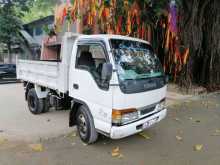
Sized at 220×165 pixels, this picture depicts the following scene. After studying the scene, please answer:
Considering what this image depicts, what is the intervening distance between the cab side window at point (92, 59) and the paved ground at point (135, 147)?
3.98ft

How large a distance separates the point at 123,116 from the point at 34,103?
323 cm

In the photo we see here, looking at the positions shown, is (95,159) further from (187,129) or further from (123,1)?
(123,1)

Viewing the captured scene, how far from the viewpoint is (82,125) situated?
382cm

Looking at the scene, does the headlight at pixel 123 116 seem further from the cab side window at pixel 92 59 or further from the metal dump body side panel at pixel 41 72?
the metal dump body side panel at pixel 41 72

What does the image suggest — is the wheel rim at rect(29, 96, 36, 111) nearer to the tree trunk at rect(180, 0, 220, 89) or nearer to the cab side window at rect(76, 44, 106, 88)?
the cab side window at rect(76, 44, 106, 88)

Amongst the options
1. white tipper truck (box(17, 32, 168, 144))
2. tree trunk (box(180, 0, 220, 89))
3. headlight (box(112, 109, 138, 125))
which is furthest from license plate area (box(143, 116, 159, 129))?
tree trunk (box(180, 0, 220, 89))

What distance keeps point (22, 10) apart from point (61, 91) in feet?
54.8

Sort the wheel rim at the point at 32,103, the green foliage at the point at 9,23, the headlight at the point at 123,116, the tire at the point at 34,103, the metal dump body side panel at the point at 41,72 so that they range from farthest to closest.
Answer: the green foliage at the point at 9,23 → the wheel rim at the point at 32,103 → the tire at the point at 34,103 → the metal dump body side panel at the point at 41,72 → the headlight at the point at 123,116

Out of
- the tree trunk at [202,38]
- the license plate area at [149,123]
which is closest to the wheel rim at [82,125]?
the license plate area at [149,123]

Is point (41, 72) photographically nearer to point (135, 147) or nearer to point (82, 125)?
point (82, 125)

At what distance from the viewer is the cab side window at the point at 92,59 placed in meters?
3.45

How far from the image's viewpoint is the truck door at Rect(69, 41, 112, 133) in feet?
10.6

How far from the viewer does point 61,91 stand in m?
4.15

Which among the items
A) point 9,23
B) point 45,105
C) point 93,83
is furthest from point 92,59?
point 9,23
